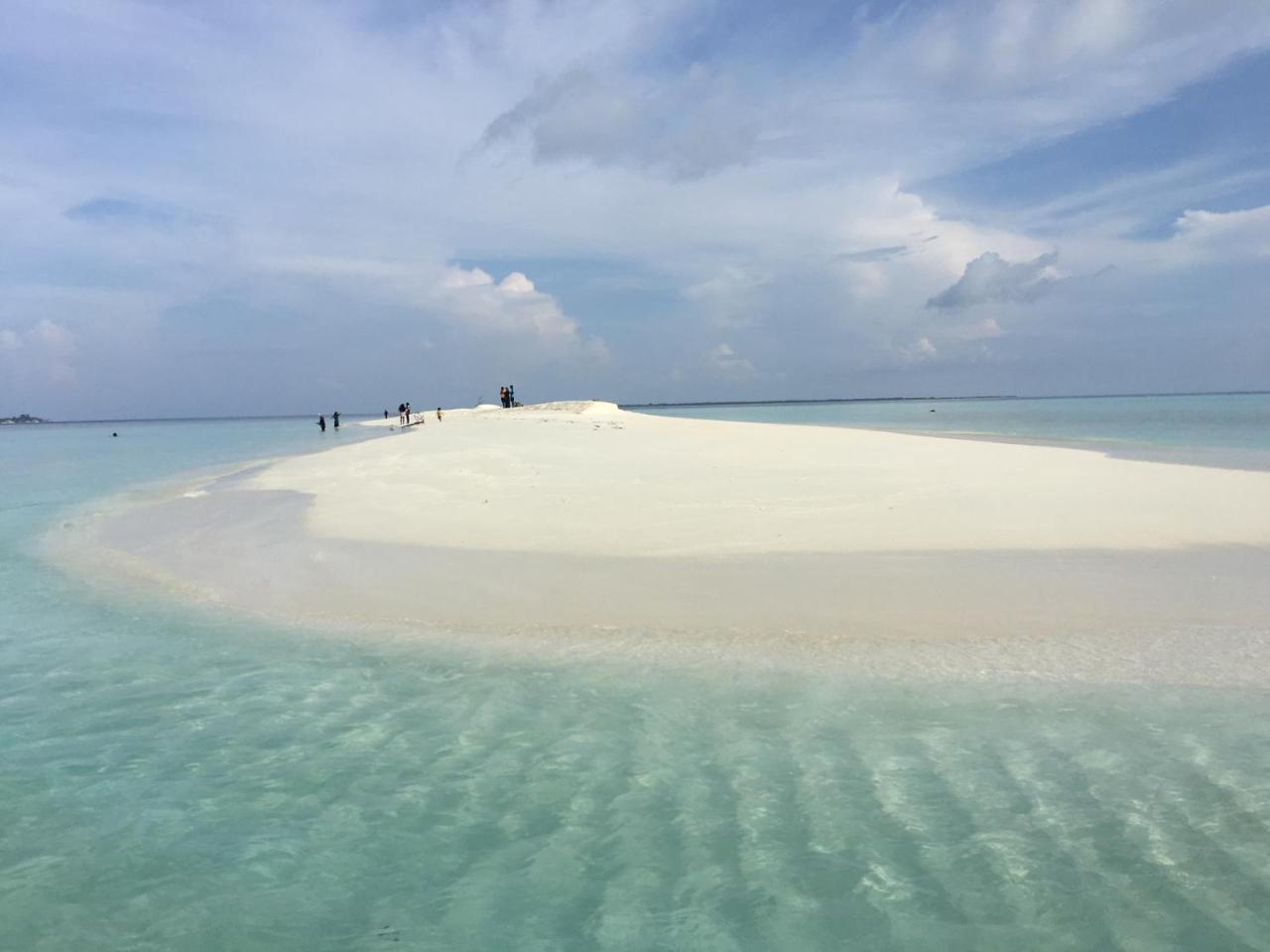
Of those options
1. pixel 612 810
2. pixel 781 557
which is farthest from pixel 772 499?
pixel 612 810

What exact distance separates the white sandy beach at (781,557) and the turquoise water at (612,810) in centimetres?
102

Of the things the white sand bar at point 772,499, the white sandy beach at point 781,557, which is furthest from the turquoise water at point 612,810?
the white sand bar at point 772,499

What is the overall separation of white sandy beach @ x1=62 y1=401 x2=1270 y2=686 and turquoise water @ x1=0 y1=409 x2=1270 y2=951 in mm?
1018

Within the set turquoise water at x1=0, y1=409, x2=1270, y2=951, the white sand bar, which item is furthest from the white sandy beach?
turquoise water at x1=0, y1=409, x2=1270, y2=951

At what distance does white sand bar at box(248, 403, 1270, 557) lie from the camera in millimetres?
11867

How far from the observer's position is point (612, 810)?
16.2 feet

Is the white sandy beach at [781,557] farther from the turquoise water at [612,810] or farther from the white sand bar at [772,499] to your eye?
the turquoise water at [612,810]

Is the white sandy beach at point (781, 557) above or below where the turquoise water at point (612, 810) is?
above

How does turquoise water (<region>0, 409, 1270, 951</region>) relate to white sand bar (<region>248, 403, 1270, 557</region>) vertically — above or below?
below

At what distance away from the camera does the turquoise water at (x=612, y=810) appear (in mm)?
3875

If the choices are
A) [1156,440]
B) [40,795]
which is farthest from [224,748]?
[1156,440]

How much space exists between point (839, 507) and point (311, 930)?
11.5 metres

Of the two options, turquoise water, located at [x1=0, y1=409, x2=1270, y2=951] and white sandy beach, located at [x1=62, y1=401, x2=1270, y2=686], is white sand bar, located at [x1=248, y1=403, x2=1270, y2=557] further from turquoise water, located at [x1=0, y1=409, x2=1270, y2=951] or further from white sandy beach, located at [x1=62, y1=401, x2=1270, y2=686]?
turquoise water, located at [x1=0, y1=409, x2=1270, y2=951]

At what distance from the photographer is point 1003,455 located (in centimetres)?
2227
